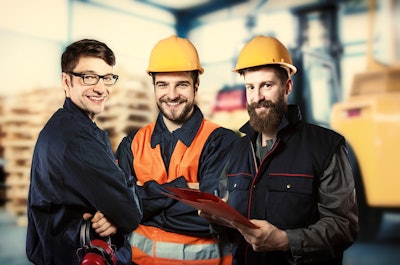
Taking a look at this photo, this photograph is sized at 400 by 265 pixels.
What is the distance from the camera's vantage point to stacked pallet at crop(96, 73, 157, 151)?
3152 millimetres

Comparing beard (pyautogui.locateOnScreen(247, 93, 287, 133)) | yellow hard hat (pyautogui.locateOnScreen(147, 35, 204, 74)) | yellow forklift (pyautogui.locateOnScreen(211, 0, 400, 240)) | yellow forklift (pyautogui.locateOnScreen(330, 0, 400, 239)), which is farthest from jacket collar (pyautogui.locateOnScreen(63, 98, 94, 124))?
yellow forklift (pyautogui.locateOnScreen(330, 0, 400, 239))

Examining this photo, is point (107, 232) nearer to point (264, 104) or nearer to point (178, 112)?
point (178, 112)

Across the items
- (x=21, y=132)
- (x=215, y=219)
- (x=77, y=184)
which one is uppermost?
(x=21, y=132)

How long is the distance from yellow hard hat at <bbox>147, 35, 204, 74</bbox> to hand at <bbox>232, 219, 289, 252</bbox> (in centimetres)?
98

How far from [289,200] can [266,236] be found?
22 cm

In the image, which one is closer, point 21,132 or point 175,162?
point 175,162

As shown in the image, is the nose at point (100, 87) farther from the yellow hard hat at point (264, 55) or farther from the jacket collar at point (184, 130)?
the yellow hard hat at point (264, 55)

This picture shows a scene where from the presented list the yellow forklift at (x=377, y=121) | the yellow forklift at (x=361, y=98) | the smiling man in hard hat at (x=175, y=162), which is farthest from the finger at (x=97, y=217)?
the yellow forklift at (x=377, y=121)

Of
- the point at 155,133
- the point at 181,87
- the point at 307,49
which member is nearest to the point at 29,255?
the point at 155,133

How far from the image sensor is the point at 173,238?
2.37 m

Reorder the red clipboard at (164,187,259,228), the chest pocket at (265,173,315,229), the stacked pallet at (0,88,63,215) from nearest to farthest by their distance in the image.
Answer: the red clipboard at (164,187,259,228)
the chest pocket at (265,173,315,229)
the stacked pallet at (0,88,63,215)

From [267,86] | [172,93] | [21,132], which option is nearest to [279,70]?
[267,86]

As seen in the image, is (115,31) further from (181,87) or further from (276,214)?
(276,214)

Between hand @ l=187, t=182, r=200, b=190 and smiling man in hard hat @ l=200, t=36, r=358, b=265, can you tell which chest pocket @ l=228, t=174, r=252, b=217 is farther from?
hand @ l=187, t=182, r=200, b=190
